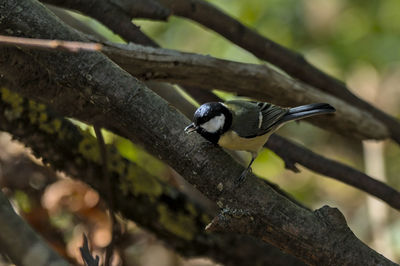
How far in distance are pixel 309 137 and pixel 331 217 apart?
104 inches

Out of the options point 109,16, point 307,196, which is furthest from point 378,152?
point 109,16

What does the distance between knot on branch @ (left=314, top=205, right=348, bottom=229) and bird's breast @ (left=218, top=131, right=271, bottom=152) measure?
66cm

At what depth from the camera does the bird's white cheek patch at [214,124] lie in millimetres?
2026

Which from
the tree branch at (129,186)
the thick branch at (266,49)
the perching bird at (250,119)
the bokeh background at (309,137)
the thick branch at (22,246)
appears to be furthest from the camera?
the bokeh background at (309,137)

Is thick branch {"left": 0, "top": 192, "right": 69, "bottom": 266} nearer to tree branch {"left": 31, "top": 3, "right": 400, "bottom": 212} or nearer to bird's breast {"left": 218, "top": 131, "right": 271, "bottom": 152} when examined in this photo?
bird's breast {"left": 218, "top": 131, "right": 271, "bottom": 152}

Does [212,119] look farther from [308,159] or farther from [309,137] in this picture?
[309,137]

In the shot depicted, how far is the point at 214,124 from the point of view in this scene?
2143 mm

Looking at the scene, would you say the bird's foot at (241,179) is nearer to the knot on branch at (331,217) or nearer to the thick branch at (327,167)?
the knot on branch at (331,217)

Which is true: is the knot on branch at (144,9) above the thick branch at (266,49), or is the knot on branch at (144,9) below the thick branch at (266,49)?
above

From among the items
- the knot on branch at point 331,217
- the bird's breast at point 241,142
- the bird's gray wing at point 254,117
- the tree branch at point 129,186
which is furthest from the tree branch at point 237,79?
the knot on branch at point 331,217

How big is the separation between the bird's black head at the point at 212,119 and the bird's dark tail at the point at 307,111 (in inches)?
9.4

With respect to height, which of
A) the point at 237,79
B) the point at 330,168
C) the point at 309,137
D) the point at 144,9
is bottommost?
the point at 309,137

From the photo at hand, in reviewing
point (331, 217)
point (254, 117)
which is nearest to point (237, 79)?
point (254, 117)

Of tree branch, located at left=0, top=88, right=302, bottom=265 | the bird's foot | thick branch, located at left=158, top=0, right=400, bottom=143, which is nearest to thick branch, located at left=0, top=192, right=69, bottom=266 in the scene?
the bird's foot
